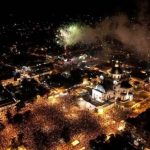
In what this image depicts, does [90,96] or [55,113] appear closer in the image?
[55,113]

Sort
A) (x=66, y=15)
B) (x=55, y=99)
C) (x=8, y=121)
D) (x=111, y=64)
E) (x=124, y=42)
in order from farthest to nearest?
(x=66, y=15), (x=124, y=42), (x=111, y=64), (x=55, y=99), (x=8, y=121)

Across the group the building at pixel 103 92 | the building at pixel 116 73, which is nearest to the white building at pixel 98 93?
the building at pixel 103 92

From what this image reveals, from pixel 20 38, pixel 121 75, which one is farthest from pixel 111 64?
pixel 20 38

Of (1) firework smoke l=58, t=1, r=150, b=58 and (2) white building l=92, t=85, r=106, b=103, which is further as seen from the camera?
(1) firework smoke l=58, t=1, r=150, b=58

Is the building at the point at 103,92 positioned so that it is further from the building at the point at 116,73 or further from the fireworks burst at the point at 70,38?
the fireworks burst at the point at 70,38

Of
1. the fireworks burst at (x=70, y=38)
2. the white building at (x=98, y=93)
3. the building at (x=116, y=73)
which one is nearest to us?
the white building at (x=98, y=93)

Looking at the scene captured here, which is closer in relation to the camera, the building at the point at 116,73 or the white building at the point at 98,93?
the white building at the point at 98,93

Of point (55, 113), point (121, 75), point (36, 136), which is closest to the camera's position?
point (36, 136)

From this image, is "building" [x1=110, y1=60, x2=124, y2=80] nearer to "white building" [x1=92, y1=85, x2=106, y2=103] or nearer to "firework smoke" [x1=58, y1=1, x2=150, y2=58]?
"white building" [x1=92, y1=85, x2=106, y2=103]

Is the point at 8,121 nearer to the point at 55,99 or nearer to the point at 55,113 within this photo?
the point at 55,113

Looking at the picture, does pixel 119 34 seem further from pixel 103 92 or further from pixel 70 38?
pixel 103 92

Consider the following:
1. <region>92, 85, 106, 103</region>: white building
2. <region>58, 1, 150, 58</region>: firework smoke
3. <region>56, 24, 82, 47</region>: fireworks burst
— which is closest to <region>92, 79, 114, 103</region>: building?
<region>92, 85, 106, 103</region>: white building
